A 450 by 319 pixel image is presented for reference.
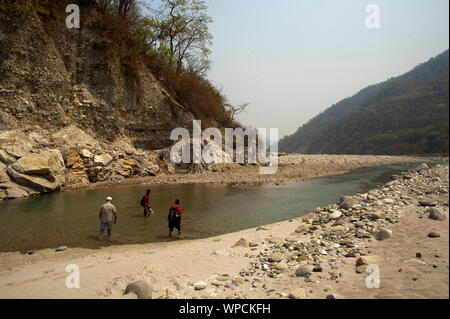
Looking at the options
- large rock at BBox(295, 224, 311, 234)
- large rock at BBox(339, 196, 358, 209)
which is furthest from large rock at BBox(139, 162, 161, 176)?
large rock at BBox(295, 224, 311, 234)

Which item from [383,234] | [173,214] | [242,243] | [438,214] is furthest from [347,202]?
[173,214]

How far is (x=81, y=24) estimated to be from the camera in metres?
29.2

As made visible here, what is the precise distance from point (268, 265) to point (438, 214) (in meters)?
5.41

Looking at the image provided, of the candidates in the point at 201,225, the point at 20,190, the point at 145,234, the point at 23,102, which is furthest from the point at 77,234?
the point at 23,102

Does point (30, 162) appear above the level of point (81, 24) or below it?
below

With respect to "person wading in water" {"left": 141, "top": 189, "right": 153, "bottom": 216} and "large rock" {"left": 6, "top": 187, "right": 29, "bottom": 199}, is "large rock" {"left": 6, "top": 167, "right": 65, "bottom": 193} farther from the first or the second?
"person wading in water" {"left": 141, "top": 189, "right": 153, "bottom": 216}

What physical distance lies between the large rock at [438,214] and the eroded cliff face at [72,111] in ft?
73.5

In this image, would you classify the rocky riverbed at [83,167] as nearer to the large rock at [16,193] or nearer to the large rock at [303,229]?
the large rock at [16,193]

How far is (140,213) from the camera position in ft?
44.8

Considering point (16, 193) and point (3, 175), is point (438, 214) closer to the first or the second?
point (16, 193)

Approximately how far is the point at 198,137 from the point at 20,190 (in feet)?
64.8

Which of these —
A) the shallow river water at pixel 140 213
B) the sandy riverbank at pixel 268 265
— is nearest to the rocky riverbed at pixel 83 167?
the shallow river water at pixel 140 213

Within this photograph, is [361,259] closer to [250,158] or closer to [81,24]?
[250,158]

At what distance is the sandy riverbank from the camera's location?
480 cm
